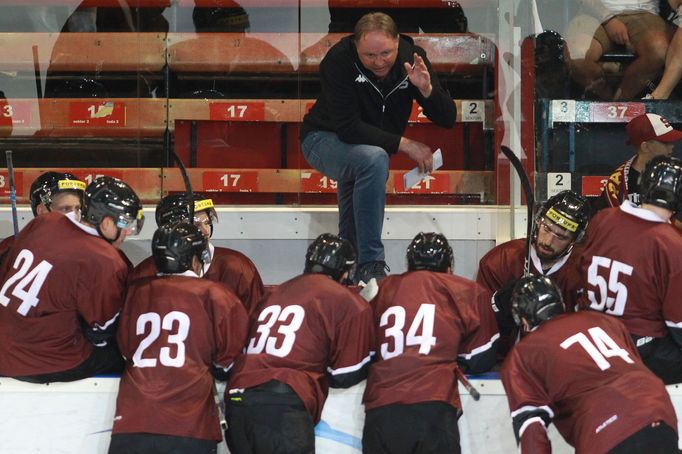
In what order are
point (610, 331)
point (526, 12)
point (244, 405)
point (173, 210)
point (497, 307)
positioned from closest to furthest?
point (610, 331) → point (244, 405) → point (497, 307) → point (173, 210) → point (526, 12)

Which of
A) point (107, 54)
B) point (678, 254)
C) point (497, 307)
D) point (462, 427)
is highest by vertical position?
point (107, 54)

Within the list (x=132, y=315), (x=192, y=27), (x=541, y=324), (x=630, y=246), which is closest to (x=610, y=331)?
(x=541, y=324)

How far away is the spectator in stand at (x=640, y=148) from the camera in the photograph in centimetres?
512

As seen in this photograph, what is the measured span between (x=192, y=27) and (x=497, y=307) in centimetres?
249

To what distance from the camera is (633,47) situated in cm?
575

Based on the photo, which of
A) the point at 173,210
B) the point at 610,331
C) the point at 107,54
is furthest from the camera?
the point at 107,54

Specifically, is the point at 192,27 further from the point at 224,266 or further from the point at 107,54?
the point at 224,266

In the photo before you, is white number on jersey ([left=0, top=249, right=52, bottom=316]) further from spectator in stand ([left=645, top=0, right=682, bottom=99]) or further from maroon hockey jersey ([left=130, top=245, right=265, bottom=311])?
spectator in stand ([left=645, top=0, right=682, bottom=99])

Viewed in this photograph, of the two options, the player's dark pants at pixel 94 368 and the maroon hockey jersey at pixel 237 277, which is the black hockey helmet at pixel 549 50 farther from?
the player's dark pants at pixel 94 368

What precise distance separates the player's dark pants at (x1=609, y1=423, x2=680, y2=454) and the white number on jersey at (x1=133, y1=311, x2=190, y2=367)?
155cm

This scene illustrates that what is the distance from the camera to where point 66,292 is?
4.30m

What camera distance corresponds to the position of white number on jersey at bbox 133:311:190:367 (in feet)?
13.4

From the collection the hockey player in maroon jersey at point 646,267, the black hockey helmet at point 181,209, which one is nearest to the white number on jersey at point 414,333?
the hockey player in maroon jersey at point 646,267

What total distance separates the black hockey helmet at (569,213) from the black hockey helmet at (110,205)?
169 centimetres
